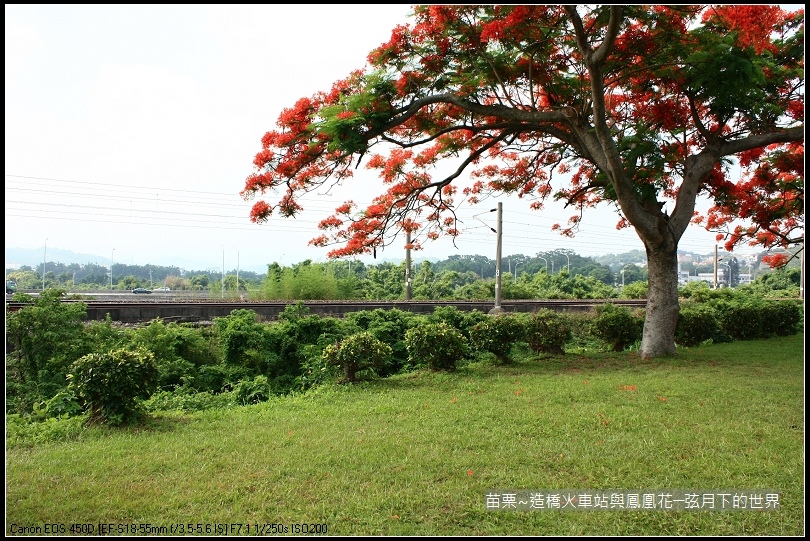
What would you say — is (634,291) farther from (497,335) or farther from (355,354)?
(355,354)

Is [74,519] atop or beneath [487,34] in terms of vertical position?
beneath

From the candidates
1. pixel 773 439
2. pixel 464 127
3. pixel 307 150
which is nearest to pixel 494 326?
pixel 464 127

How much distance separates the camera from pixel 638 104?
9.89 metres

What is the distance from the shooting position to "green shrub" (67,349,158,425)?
5.59m

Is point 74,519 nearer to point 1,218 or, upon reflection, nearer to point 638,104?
point 1,218

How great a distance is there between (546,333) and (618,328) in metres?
2.01

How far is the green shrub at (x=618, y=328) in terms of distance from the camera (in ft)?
36.0

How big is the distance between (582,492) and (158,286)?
1341 inches

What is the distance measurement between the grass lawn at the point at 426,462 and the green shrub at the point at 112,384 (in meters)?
0.26

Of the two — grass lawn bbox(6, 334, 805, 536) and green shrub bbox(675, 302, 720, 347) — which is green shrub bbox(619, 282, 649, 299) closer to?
green shrub bbox(675, 302, 720, 347)

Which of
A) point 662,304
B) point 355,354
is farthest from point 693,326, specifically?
point 355,354

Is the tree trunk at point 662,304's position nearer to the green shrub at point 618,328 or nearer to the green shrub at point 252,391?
the green shrub at point 618,328

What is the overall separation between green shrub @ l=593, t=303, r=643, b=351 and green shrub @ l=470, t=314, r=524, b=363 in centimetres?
271

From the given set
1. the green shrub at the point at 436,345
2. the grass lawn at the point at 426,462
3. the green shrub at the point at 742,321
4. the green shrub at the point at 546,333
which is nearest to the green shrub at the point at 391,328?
the green shrub at the point at 436,345
